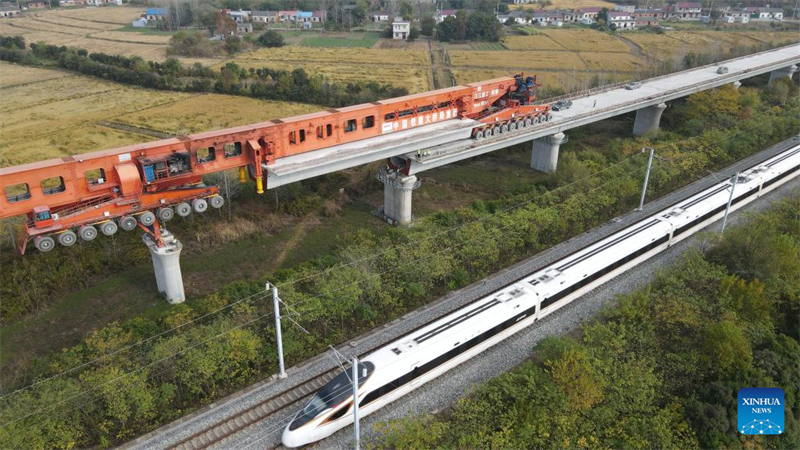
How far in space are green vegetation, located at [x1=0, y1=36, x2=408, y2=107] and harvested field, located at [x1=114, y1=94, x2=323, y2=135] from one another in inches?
70.2

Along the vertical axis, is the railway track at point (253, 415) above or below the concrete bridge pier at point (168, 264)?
below

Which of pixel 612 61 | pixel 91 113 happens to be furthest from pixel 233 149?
pixel 612 61

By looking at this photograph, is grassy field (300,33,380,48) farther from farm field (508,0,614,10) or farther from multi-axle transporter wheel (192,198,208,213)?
multi-axle transporter wheel (192,198,208,213)

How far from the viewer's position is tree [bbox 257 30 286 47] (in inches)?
4298

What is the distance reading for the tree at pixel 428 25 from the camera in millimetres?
120875

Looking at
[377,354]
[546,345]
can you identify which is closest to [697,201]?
[546,345]

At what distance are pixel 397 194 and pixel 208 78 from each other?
51.1 metres

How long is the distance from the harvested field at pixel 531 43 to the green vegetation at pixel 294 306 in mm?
70951

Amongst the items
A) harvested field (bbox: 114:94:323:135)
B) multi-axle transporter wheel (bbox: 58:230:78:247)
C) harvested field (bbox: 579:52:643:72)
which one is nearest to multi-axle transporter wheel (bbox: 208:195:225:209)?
multi-axle transporter wheel (bbox: 58:230:78:247)

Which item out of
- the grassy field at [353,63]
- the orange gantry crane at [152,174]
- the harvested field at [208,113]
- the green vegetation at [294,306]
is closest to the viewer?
the green vegetation at [294,306]

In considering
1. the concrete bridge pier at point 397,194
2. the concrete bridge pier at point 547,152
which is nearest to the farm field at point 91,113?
the concrete bridge pier at point 397,194

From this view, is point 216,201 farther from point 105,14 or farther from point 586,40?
point 105,14

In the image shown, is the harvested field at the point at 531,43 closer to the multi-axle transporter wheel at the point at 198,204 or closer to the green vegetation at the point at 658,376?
the green vegetation at the point at 658,376

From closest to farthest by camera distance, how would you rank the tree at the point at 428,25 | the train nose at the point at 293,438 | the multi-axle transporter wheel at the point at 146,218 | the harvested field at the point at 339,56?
the train nose at the point at 293,438
the multi-axle transporter wheel at the point at 146,218
the harvested field at the point at 339,56
the tree at the point at 428,25
